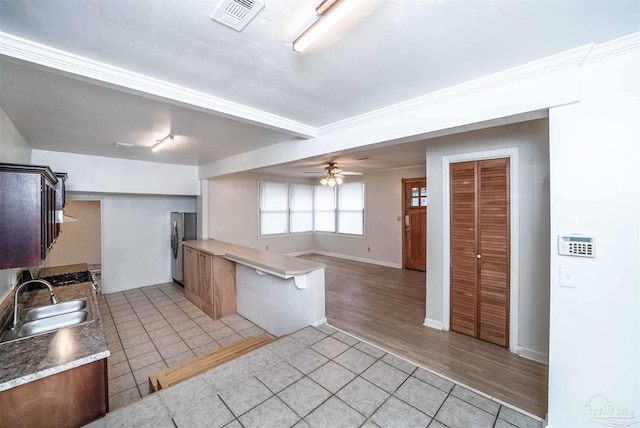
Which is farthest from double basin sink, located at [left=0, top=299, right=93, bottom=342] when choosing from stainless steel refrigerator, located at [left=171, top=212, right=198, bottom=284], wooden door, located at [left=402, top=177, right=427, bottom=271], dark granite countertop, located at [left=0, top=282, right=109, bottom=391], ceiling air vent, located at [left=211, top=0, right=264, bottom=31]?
wooden door, located at [left=402, top=177, right=427, bottom=271]

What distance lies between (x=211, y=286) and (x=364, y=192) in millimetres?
4743

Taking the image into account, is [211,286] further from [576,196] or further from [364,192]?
[364,192]

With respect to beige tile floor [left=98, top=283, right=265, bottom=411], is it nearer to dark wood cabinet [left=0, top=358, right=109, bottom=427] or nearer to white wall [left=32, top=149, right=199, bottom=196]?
dark wood cabinet [left=0, top=358, right=109, bottom=427]

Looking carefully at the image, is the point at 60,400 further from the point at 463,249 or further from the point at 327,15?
the point at 463,249

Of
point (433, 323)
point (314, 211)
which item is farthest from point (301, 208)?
point (433, 323)

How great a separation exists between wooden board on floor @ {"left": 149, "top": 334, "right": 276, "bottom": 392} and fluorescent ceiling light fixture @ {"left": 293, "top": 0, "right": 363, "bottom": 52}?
246 centimetres

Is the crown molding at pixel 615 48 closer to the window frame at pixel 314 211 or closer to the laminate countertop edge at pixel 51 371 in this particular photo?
the laminate countertop edge at pixel 51 371

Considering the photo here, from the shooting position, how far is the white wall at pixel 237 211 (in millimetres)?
5816

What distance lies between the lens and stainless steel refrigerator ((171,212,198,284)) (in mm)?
5445

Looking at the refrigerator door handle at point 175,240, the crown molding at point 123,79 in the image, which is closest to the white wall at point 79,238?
the refrigerator door handle at point 175,240

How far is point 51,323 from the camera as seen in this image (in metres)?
2.29

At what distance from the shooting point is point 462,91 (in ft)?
6.30

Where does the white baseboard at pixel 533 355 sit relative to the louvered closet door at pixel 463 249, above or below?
below

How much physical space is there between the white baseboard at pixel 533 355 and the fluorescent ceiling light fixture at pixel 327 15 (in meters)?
3.44
